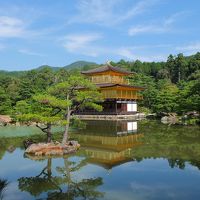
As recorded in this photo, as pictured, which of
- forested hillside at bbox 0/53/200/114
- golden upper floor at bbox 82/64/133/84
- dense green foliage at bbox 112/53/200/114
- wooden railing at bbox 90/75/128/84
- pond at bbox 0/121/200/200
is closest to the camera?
pond at bbox 0/121/200/200

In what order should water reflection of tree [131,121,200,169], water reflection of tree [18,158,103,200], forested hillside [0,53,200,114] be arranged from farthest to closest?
forested hillside [0,53,200,114]
water reflection of tree [131,121,200,169]
water reflection of tree [18,158,103,200]

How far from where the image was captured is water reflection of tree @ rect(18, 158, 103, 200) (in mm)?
8430

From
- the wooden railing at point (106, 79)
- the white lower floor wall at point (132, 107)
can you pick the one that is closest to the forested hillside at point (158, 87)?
the white lower floor wall at point (132, 107)

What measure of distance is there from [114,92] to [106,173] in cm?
3050

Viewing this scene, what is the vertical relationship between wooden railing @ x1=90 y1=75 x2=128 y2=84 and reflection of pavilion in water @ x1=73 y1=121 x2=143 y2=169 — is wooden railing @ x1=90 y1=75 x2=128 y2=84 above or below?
above

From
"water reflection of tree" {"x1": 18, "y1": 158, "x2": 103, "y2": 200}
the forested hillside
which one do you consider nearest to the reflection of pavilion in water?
"water reflection of tree" {"x1": 18, "y1": 158, "x2": 103, "y2": 200}


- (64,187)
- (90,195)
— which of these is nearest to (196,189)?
(90,195)

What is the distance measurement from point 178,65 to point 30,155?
220 feet

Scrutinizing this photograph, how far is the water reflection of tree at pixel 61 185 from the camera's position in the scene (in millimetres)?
8430

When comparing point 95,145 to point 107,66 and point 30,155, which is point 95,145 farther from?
point 107,66

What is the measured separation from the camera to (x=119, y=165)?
482 inches

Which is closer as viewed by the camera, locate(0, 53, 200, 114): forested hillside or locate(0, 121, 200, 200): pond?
locate(0, 121, 200, 200): pond

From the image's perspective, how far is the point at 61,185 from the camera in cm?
938

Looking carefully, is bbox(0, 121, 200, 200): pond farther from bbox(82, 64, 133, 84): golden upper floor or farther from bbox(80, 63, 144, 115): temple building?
bbox(82, 64, 133, 84): golden upper floor
